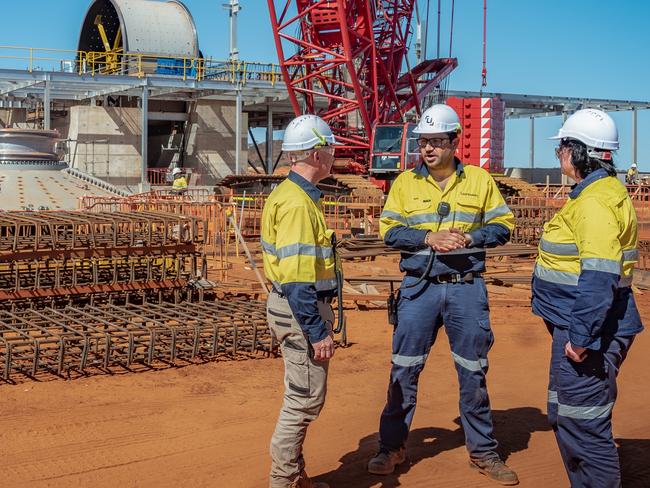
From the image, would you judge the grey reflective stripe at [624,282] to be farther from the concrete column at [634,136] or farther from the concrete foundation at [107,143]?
the concrete column at [634,136]

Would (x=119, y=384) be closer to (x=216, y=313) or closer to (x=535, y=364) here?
(x=216, y=313)

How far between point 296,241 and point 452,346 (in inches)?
53.0

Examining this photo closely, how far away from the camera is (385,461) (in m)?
5.08

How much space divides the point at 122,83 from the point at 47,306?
885 inches

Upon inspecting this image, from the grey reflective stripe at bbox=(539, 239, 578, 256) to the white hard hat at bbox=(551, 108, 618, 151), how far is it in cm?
49

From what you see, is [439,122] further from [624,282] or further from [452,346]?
[624,282]

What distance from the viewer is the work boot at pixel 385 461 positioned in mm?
5062

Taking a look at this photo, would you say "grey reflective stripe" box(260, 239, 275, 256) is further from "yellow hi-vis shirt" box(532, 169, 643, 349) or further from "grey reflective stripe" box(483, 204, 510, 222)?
"grey reflective stripe" box(483, 204, 510, 222)

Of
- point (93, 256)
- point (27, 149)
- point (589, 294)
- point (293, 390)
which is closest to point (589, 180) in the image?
point (589, 294)

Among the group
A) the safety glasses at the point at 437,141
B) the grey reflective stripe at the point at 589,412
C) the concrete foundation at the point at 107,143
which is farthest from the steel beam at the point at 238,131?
the grey reflective stripe at the point at 589,412

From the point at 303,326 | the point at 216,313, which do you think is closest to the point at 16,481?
the point at 303,326

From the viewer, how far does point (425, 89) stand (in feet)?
110

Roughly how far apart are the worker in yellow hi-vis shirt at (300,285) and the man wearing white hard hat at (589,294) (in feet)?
3.60

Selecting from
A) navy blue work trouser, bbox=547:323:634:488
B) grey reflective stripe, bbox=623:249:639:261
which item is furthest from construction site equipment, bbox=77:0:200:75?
navy blue work trouser, bbox=547:323:634:488
